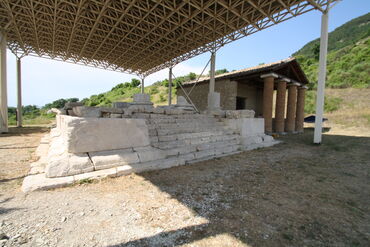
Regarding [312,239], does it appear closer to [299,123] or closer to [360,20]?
[299,123]

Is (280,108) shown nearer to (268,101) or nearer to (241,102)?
(268,101)

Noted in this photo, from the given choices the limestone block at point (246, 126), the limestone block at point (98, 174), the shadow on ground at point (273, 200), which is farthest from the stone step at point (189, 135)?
the limestone block at point (98, 174)

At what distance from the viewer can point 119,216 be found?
2.25 metres

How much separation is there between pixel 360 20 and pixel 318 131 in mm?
94564

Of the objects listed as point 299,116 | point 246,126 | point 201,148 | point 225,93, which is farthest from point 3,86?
point 299,116

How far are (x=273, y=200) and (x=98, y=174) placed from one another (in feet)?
11.0

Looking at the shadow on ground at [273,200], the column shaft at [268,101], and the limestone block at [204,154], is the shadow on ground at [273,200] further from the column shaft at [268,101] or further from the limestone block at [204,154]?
the column shaft at [268,101]

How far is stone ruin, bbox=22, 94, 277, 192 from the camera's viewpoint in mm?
3404

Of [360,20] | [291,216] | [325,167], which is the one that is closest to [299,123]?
[325,167]

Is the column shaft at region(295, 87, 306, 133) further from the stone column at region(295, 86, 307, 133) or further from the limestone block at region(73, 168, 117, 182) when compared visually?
the limestone block at region(73, 168, 117, 182)

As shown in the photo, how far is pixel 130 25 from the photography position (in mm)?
9969

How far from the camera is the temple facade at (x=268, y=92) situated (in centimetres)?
1042

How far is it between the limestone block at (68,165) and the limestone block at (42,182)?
A: 0.13m

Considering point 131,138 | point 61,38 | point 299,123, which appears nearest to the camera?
point 131,138
